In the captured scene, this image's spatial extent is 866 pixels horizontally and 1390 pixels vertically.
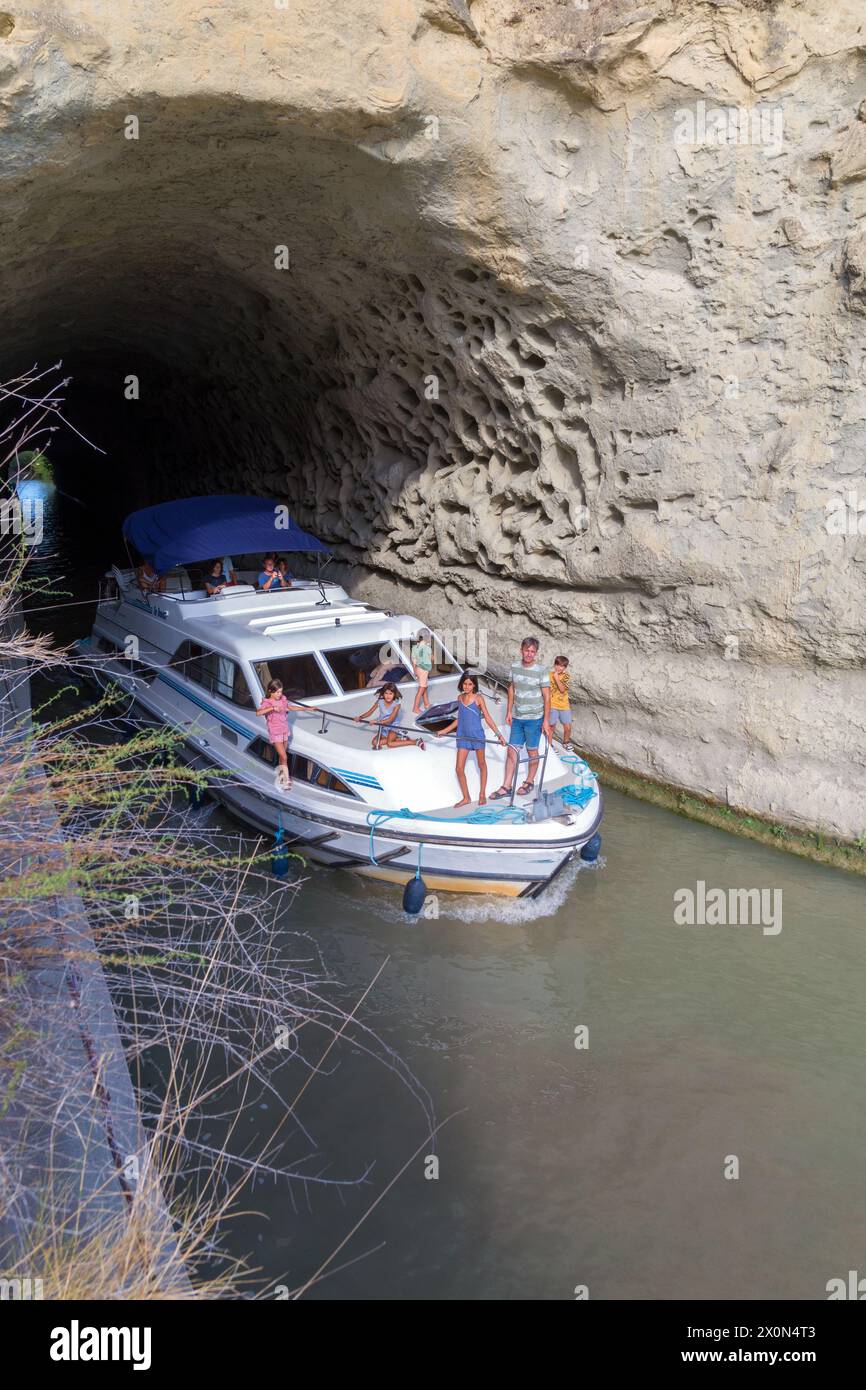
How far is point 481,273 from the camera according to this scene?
32.3ft

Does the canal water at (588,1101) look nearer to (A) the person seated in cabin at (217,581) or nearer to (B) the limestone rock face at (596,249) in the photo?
(B) the limestone rock face at (596,249)

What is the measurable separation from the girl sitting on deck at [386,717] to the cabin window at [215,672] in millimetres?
1204

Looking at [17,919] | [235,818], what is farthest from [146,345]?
[17,919]

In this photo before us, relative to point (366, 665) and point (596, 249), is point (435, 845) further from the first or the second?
point (596, 249)

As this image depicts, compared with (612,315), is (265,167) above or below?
above

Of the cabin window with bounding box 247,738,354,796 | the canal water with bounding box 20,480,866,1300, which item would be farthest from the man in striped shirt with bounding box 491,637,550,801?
the cabin window with bounding box 247,738,354,796

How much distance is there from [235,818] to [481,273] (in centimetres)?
619

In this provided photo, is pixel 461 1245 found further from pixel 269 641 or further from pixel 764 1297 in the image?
pixel 269 641

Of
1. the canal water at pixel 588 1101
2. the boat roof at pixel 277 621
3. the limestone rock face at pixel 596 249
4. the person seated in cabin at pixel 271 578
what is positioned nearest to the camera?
the canal water at pixel 588 1101

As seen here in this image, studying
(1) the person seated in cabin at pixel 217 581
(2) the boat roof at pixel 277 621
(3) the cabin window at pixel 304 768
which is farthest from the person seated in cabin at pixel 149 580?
(3) the cabin window at pixel 304 768

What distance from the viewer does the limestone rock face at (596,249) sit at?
7.64 meters

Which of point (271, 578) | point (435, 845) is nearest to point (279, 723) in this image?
point (435, 845)

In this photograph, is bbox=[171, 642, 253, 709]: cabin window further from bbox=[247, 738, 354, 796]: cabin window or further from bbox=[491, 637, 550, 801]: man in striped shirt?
bbox=[491, 637, 550, 801]: man in striped shirt

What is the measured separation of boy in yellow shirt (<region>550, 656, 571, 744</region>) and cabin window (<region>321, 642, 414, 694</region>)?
151 cm
